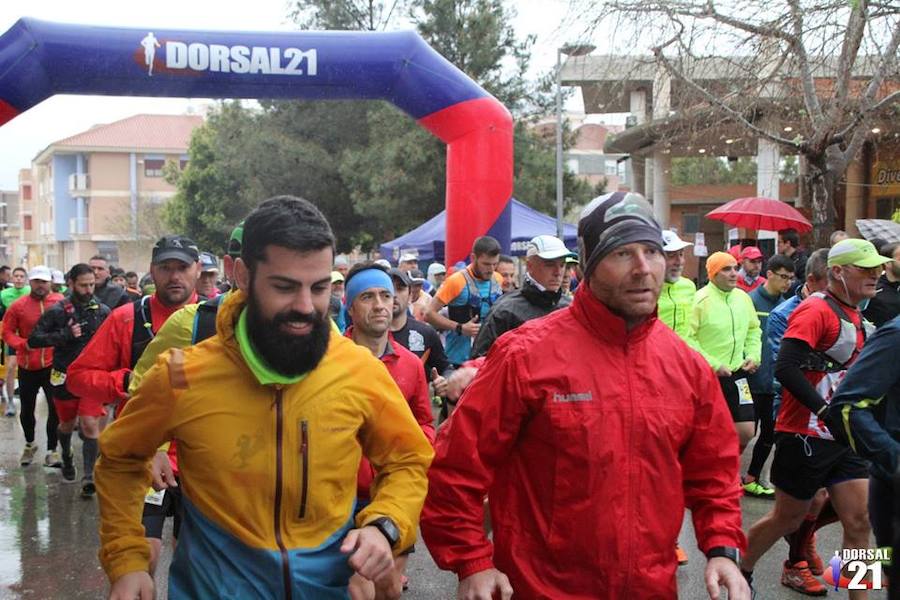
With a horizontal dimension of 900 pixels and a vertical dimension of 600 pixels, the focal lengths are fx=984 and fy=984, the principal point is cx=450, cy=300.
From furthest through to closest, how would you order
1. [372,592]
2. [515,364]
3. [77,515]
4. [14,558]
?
[77,515] → [14,558] → [515,364] → [372,592]

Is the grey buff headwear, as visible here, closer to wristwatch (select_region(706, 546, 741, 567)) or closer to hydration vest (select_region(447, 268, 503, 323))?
wristwatch (select_region(706, 546, 741, 567))

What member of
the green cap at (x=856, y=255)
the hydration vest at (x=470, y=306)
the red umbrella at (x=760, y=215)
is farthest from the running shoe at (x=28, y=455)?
the red umbrella at (x=760, y=215)

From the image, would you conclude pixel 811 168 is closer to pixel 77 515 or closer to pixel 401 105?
pixel 401 105

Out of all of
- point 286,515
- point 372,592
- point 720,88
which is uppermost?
point 720,88

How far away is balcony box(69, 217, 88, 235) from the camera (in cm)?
7181

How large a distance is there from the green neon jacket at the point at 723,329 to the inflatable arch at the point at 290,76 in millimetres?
4496

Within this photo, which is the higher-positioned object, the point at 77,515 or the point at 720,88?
the point at 720,88

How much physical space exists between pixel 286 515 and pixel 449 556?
474 millimetres

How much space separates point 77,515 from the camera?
781 cm

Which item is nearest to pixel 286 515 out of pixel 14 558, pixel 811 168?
pixel 14 558

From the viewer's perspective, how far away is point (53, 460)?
9719 mm

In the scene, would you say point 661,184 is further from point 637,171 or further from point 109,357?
point 109,357

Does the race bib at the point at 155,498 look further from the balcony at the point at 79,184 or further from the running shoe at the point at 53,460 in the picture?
the balcony at the point at 79,184

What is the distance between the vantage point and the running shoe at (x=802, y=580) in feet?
18.3
